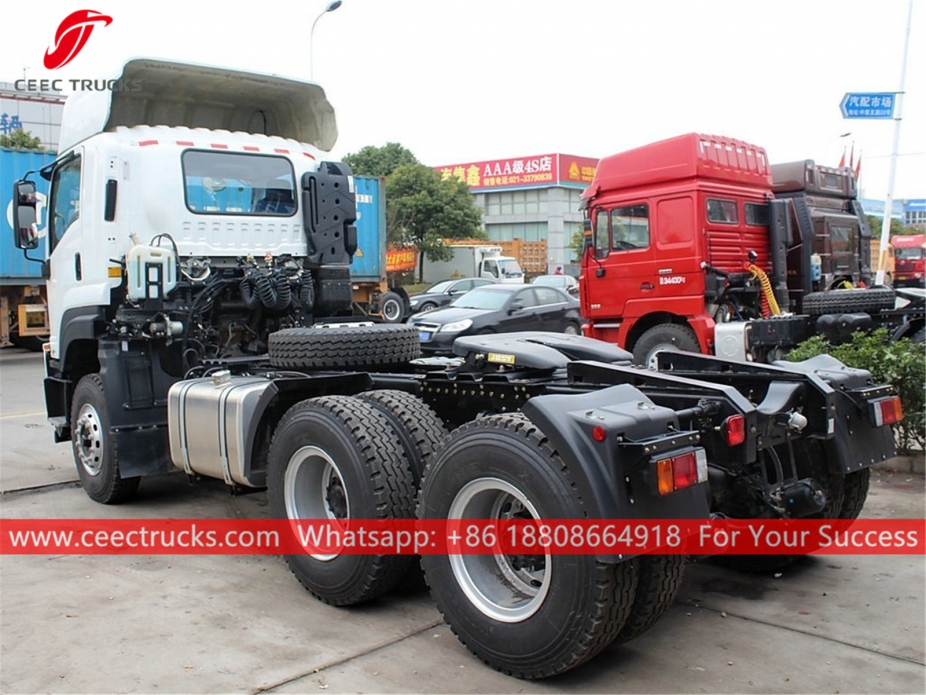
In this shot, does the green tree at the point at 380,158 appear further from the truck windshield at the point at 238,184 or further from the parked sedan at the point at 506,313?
the truck windshield at the point at 238,184

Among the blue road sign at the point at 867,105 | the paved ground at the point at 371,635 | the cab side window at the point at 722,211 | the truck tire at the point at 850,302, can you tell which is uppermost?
the blue road sign at the point at 867,105

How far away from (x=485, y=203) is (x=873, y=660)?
62278 millimetres

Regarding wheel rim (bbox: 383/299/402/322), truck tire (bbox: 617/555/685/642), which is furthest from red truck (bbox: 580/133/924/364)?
truck tire (bbox: 617/555/685/642)

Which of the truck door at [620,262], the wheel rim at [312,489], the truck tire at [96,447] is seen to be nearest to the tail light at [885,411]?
the wheel rim at [312,489]

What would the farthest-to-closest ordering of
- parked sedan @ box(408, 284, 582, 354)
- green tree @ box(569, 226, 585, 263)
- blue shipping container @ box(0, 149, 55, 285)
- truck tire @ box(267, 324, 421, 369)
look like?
blue shipping container @ box(0, 149, 55, 285)
parked sedan @ box(408, 284, 582, 354)
green tree @ box(569, 226, 585, 263)
truck tire @ box(267, 324, 421, 369)

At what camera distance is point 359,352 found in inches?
193

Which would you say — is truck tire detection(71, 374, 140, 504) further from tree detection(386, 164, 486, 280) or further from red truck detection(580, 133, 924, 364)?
tree detection(386, 164, 486, 280)

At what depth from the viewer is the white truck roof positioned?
6.49 meters

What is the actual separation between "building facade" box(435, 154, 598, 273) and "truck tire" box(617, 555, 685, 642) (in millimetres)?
54957

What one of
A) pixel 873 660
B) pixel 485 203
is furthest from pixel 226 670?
pixel 485 203

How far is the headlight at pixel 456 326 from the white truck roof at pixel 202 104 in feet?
19.5

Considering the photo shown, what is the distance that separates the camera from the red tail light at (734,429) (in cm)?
358

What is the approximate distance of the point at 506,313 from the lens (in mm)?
14695

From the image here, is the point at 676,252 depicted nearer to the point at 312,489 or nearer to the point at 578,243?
the point at 312,489
